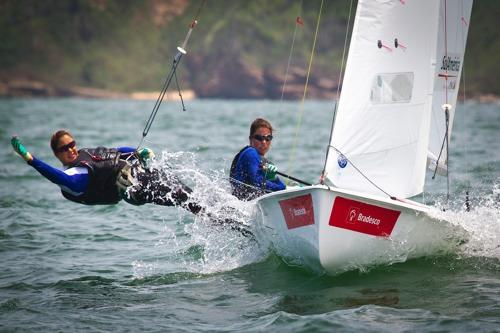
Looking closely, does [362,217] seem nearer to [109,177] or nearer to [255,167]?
[255,167]

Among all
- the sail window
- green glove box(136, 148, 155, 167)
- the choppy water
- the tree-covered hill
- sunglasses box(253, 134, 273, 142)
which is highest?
the tree-covered hill

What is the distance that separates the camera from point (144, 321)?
611 cm

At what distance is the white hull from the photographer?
6.52 metres

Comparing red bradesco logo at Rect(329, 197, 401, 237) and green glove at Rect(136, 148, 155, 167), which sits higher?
green glove at Rect(136, 148, 155, 167)

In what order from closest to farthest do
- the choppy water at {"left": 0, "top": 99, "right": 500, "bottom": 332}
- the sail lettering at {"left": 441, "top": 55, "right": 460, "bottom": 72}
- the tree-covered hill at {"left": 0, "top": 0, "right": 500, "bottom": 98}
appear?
the choppy water at {"left": 0, "top": 99, "right": 500, "bottom": 332}
the sail lettering at {"left": 441, "top": 55, "right": 460, "bottom": 72}
the tree-covered hill at {"left": 0, "top": 0, "right": 500, "bottom": 98}

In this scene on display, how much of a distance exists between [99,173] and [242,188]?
1.49 meters

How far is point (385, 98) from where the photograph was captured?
7.52 meters

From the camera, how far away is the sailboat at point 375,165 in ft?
21.8

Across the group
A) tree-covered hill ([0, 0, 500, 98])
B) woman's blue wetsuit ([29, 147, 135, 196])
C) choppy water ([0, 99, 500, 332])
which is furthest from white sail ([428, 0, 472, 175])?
tree-covered hill ([0, 0, 500, 98])

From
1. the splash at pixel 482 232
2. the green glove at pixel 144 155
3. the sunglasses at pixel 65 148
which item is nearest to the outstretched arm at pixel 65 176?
the sunglasses at pixel 65 148

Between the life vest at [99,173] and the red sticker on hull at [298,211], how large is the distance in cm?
184

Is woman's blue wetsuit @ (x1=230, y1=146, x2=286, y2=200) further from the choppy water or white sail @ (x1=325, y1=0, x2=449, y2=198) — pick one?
white sail @ (x1=325, y1=0, x2=449, y2=198)

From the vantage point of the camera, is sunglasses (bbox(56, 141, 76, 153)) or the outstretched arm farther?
sunglasses (bbox(56, 141, 76, 153))

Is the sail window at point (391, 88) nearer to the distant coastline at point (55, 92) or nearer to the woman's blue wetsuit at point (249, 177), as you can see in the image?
the woman's blue wetsuit at point (249, 177)
